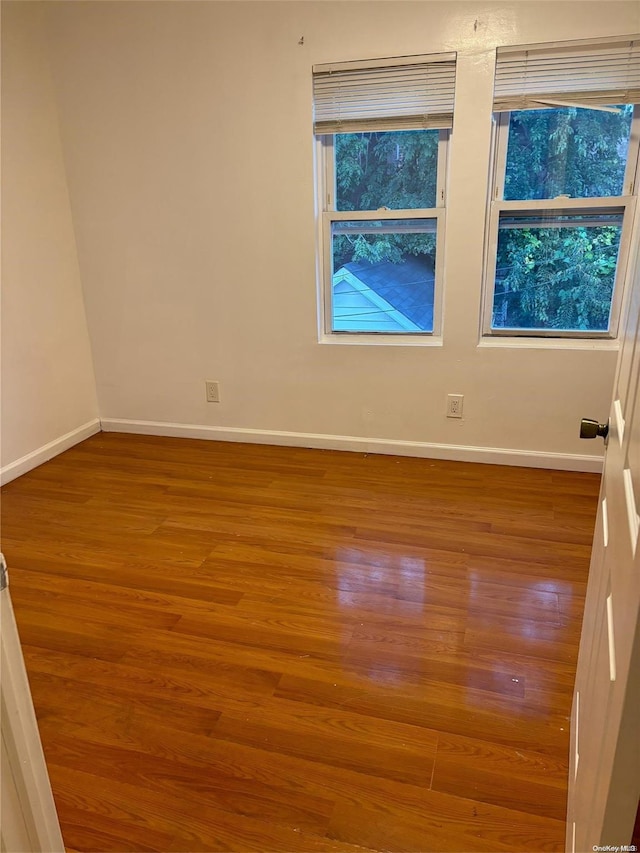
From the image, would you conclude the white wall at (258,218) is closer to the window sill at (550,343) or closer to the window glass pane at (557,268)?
the window sill at (550,343)

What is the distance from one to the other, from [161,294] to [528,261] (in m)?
2.12

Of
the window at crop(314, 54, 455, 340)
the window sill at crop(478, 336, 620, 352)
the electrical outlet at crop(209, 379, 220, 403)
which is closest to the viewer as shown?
the window at crop(314, 54, 455, 340)

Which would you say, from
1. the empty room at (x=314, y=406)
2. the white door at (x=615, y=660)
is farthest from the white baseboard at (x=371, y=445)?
the white door at (x=615, y=660)

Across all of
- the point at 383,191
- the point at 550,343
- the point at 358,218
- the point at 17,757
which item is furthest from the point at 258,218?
the point at 17,757

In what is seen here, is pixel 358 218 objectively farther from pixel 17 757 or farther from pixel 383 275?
pixel 17 757

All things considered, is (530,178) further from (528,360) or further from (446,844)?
(446,844)

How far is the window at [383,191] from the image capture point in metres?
2.85

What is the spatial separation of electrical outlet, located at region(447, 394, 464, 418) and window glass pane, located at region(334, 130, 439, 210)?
1032 millimetres

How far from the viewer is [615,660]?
82cm

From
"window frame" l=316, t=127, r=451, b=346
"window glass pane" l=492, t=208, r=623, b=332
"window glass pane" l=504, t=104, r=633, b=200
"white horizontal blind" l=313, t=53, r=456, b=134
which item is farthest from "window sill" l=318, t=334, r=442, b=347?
"white horizontal blind" l=313, t=53, r=456, b=134

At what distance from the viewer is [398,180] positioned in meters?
3.07

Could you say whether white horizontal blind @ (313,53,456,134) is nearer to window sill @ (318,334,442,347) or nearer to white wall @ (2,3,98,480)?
window sill @ (318,334,442,347)

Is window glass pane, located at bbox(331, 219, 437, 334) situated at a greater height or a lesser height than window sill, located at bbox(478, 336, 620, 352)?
greater

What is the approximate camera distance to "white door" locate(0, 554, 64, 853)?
2.82 feet
